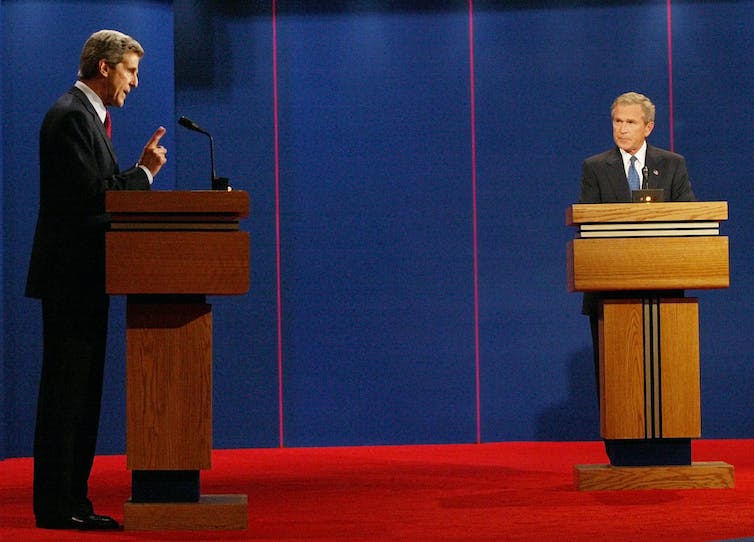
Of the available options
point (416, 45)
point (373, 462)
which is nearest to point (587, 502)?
point (373, 462)

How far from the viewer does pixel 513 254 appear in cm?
610

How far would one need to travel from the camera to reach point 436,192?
607 centimetres

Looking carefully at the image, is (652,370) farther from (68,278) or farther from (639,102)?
(68,278)

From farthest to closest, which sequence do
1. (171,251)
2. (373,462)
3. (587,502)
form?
(373,462)
(587,502)
(171,251)

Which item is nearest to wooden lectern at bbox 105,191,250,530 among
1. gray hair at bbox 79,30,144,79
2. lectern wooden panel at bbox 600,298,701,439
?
gray hair at bbox 79,30,144,79

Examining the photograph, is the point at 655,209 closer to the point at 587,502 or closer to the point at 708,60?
the point at 587,502

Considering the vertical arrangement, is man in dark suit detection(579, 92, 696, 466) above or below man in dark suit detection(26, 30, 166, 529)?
above

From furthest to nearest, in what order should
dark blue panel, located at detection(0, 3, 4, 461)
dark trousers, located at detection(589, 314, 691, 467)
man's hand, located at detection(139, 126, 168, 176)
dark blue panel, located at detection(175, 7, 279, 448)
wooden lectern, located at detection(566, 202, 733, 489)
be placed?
dark blue panel, located at detection(175, 7, 279, 448) → dark blue panel, located at detection(0, 3, 4, 461) → dark trousers, located at detection(589, 314, 691, 467) → wooden lectern, located at detection(566, 202, 733, 489) → man's hand, located at detection(139, 126, 168, 176)

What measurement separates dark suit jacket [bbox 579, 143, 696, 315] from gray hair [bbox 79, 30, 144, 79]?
212 cm

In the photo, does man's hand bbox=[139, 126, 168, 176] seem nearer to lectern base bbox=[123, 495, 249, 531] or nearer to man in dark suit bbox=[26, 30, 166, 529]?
man in dark suit bbox=[26, 30, 166, 529]

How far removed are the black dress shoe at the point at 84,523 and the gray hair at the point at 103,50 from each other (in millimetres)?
1423

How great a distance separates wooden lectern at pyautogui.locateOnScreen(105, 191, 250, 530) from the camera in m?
3.57

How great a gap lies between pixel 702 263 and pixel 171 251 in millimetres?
2006

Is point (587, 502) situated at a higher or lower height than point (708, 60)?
lower
